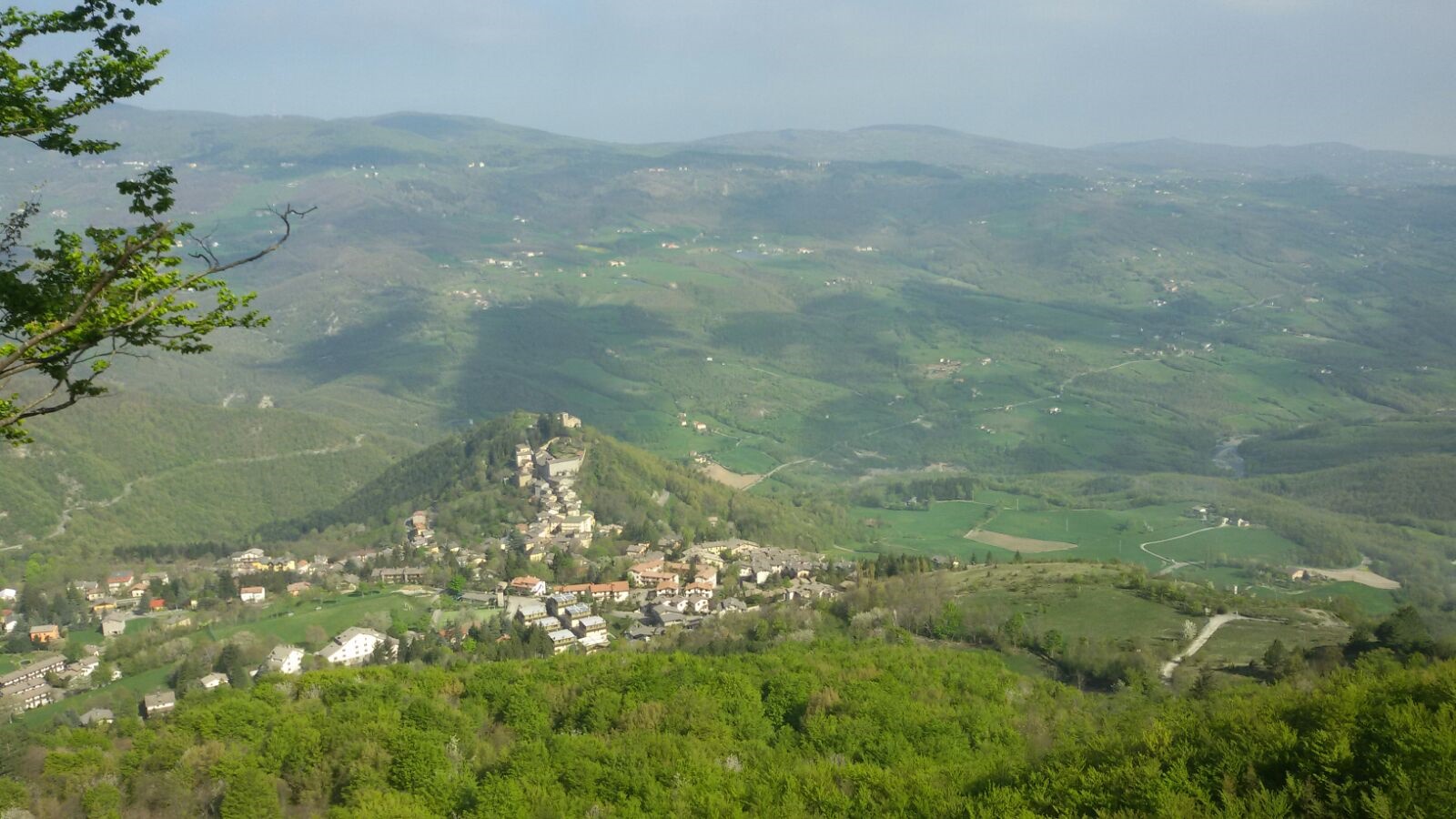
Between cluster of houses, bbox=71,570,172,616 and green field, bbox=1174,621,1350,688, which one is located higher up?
green field, bbox=1174,621,1350,688

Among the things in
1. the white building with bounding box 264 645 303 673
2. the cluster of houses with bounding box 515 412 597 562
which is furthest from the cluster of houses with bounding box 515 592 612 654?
the cluster of houses with bounding box 515 412 597 562

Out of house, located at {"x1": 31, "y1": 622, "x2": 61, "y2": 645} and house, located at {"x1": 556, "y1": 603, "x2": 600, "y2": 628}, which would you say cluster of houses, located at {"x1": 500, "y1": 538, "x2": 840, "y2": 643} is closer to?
house, located at {"x1": 556, "y1": 603, "x2": 600, "y2": 628}

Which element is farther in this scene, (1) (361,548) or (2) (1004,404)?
(2) (1004,404)

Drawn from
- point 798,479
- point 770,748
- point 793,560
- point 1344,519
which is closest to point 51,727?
point 770,748

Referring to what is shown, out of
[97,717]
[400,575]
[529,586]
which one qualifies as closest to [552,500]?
[400,575]

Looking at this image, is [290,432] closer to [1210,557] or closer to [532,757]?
[1210,557]

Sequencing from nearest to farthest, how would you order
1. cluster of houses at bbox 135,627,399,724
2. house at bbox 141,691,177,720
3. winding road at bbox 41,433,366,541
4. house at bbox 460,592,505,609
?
house at bbox 141,691,177,720
cluster of houses at bbox 135,627,399,724
house at bbox 460,592,505,609
winding road at bbox 41,433,366,541

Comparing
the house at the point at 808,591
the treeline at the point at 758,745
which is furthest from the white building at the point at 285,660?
the house at the point at 808,591
